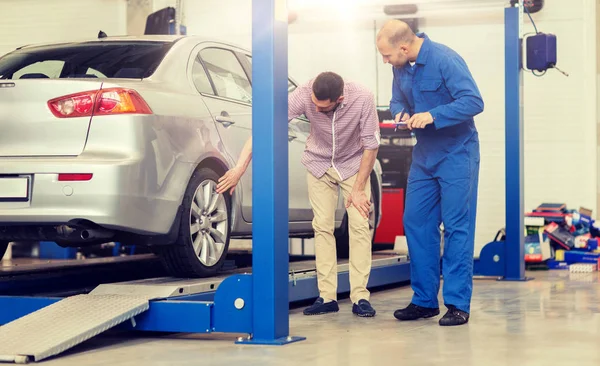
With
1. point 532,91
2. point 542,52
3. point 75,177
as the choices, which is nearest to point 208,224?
point 75,177

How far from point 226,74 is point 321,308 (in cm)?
159

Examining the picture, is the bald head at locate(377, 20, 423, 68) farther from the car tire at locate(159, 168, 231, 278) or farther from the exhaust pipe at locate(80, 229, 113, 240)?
the exhaust pipe at locate(80, 229, 113, 240)

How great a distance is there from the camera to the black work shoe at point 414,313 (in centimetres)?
552

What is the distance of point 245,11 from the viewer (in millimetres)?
13141

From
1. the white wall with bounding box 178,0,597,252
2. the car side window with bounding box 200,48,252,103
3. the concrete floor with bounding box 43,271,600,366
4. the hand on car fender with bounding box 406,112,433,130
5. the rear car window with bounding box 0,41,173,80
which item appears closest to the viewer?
the concrete floor with bounding box 43,271,600,366

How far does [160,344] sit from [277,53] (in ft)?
4.89

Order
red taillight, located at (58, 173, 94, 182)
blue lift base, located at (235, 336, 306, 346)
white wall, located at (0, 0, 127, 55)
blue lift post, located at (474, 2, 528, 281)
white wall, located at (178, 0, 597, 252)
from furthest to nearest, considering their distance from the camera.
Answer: white wall, located at (0, 0, 127, 55) → white wall, located at (178, 0, 597, 252) → blue lift post, located at (474, 2, 528, 281) → red taillight, located at (58, 173, 94, 182) → blue lift base, located at (235, 336, 306, 346)

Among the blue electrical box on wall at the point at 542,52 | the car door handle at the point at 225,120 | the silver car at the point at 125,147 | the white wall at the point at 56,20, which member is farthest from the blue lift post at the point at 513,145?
the white wall at the point at 56,20

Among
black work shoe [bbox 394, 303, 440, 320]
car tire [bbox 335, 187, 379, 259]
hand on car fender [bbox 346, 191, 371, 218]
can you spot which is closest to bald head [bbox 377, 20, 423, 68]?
hand on car fender [bbox 346, 191, 371, 218]

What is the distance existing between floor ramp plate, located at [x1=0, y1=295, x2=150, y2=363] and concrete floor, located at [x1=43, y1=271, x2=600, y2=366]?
83 mm

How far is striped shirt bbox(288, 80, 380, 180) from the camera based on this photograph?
5.68m

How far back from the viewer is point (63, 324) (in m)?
4.40

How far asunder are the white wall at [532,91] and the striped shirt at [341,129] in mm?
6180

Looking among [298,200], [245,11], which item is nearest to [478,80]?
[245,11]
